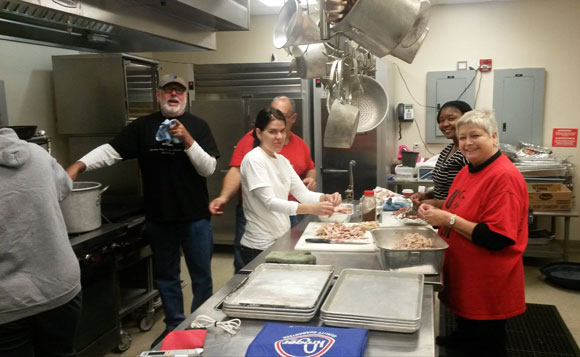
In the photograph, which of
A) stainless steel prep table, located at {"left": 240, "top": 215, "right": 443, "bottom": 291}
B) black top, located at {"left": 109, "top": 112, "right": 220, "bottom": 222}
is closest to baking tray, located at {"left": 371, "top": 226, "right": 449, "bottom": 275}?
stainless steel prep table, located at {"left": 240, "top": 215, "right": 443, "bottom": 291}

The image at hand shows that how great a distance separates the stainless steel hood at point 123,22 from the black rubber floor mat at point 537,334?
7.60 ft

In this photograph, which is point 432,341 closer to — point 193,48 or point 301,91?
point 193,48

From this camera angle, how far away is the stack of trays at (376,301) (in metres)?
1.29

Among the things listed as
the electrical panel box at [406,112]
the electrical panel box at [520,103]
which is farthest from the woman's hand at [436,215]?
the electrical panel box at [520,103]

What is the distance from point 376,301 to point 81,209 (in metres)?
1.78

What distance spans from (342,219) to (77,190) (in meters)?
1.45

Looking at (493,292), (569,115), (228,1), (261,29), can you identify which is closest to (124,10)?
(228,1)

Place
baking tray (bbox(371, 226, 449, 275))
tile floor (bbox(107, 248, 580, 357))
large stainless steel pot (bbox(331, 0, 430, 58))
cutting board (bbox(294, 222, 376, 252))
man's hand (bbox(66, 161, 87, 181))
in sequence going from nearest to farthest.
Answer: large stainless steel pot (bbox(331, 0, 430, 58)), baking tray (bbox(371, 226, 449, 275)), cutting board (bbox(294, 222, 376, 252)), man's hand (bbox(66, 161, 87, 181)), tile floor (bbox(107, 248, 580, 357))

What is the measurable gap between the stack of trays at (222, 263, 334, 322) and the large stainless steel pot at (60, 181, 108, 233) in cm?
130

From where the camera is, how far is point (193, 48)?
268cm

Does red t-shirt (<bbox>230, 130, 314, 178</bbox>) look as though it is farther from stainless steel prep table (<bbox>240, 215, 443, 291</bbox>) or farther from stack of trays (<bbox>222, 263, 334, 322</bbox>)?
stack of trays (<bbox>222, 263, 334, 322</bbox>)

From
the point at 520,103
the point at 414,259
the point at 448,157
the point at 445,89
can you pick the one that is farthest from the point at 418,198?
the point at 520,103

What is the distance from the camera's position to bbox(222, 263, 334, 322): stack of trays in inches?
53.6

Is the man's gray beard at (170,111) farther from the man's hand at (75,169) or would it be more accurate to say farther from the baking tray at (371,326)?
the baking tray at (371,326)
